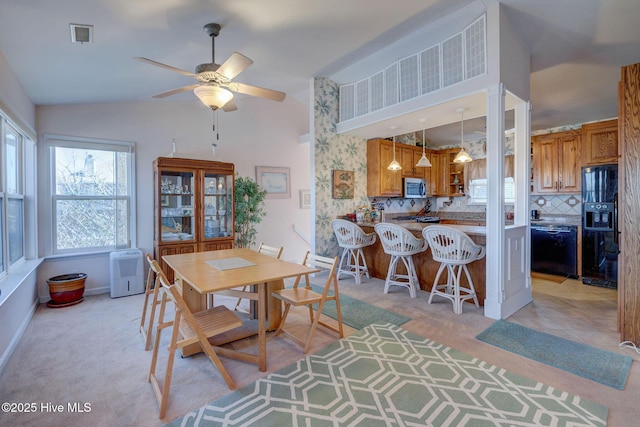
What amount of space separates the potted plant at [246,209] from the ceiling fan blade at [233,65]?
2785mm

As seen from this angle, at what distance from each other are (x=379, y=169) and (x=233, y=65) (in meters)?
3.61

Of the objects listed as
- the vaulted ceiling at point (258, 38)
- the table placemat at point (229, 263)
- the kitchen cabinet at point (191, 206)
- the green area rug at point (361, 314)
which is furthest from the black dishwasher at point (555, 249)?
the kitchen cabinet at point (191, 206)

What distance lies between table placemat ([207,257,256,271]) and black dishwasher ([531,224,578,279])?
4799mm

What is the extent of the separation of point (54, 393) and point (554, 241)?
620 cm

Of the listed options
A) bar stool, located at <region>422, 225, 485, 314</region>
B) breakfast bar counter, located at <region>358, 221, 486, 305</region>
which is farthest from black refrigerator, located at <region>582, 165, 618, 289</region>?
bar stool, located at <region>422, 225, 485, 314</region>

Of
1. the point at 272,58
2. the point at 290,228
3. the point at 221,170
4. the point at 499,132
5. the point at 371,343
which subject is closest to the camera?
the point at 371,343

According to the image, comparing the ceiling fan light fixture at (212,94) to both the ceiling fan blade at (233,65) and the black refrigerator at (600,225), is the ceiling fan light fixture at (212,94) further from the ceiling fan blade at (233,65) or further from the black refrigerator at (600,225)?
the black refrigerator at (600,225)

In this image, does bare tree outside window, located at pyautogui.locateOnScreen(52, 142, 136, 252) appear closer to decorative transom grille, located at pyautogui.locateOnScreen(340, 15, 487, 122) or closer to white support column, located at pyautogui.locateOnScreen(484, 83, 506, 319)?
decorative transom grille, located at pyautogui.locateOnScreen(340, 15, 487, 122)

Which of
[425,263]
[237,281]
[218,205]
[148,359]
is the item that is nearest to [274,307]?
[237,281]

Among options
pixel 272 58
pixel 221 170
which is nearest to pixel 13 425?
pixel 221 170

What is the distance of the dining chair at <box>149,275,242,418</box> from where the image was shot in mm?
1802

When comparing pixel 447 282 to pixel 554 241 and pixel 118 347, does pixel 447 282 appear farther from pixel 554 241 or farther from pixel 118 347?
pixel 118 347

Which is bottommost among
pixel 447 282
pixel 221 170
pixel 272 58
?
A: pixel 447 282

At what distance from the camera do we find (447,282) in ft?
12.5
